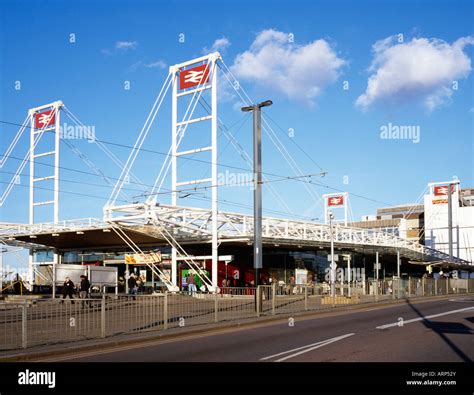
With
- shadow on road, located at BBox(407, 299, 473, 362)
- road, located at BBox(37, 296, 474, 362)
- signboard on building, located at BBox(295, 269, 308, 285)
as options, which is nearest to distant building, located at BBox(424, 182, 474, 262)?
signboard on building, located at BBox(295, 269, 308, 285)

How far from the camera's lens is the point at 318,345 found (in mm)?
14828

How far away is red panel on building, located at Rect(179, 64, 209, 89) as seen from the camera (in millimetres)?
43125

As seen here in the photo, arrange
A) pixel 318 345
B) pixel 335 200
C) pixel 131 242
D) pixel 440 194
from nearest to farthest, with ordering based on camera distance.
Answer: pixel 318 345, pixel 131 242, pixel 335 200, pixel 440 194

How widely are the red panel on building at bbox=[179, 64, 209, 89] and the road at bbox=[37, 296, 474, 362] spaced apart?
85.1ft

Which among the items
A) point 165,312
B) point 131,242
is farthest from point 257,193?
point 131,242

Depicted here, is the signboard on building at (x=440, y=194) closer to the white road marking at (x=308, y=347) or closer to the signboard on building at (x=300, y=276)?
the signboard on building at (x=300, y=276)

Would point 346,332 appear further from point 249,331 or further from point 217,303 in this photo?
point 217,303

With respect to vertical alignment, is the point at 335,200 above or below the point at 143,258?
above

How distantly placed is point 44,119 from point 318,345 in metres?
48.2

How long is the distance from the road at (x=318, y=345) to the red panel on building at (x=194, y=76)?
25932 millimetres

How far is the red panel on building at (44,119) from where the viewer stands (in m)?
56.5

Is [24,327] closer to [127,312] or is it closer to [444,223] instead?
[127,312]

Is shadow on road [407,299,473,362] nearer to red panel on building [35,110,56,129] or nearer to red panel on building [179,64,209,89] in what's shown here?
red panel on building [179,64,209,89]
